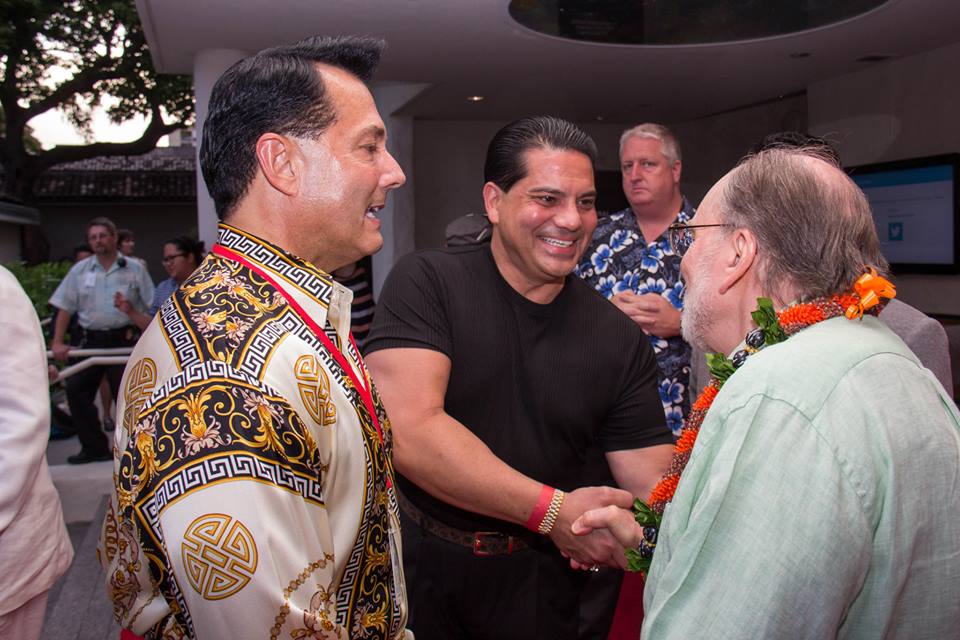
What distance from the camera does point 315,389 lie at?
1.20m

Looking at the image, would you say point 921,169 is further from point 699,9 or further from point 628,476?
point 628,476

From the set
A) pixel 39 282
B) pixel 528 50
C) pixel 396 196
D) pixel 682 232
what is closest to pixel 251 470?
pixel 682 232

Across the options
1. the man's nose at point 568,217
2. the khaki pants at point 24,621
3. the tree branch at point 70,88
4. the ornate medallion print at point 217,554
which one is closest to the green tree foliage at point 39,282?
the tree branch at point 70,88

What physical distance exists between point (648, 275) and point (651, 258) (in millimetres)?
76

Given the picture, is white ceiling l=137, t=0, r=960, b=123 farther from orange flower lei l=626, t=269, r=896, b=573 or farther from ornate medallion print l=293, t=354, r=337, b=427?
ornate medallion print l=293, t=354, r=337, b=427

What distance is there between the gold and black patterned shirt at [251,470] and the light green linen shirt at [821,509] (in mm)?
466

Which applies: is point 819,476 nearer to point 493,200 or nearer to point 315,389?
point 315,389

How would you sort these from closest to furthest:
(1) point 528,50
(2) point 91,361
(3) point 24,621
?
1. (3) point 24,621
2. (2) point 91,361
3. (1) point 528,50

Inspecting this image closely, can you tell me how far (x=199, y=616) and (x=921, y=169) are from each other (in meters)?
8.26

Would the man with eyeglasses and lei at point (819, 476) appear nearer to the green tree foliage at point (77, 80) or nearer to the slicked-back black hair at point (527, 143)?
the slicked-back black hair at point (527, 143)

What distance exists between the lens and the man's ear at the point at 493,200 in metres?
2.40

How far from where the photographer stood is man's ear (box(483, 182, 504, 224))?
2.40 m

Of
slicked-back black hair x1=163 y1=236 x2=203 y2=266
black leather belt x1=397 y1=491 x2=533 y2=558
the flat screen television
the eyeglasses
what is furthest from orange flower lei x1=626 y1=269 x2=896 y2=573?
the flat screen television

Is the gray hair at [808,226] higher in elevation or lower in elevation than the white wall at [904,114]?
lower
